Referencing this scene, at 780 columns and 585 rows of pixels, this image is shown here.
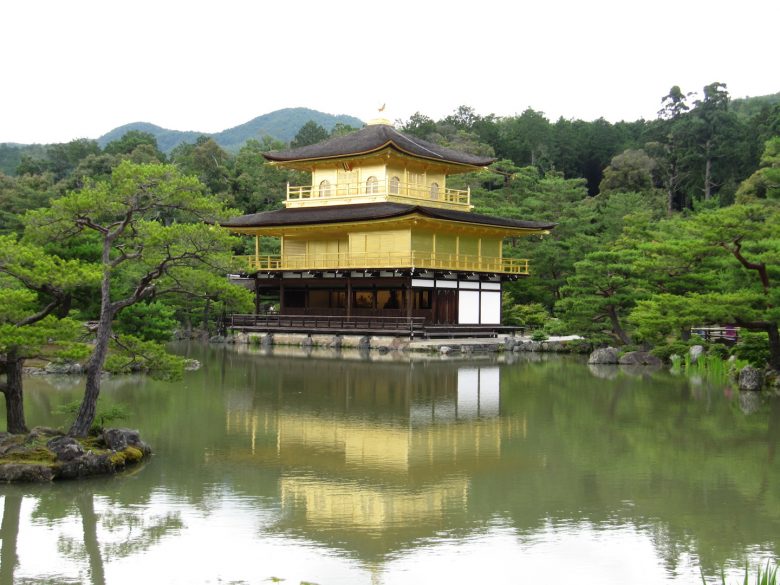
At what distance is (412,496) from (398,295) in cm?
2740

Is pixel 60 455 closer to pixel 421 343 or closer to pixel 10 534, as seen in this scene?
pixel 10 534

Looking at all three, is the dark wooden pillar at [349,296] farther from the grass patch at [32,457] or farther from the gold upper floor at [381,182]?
the grass patch at [32,457]

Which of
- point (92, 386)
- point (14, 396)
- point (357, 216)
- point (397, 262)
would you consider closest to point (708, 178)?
point (397, 262)

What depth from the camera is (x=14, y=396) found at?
1175 centimetres

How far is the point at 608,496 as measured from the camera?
33.9 ft

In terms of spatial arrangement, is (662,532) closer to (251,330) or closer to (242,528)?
(242,528)

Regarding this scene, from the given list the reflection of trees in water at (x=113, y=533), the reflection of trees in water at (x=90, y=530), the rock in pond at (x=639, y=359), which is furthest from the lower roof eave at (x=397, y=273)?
the reflection of trees in water at (x=113, y=533)

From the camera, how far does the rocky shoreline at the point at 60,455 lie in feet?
34.7

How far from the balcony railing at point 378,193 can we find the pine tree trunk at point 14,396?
91.2 feet

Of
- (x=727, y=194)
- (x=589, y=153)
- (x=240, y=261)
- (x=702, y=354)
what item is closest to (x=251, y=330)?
(x=702, y=354)

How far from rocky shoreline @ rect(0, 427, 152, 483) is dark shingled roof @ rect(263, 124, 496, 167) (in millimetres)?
26771

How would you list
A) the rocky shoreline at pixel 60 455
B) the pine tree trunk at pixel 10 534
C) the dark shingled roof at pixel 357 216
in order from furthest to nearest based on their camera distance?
the dark shingled roof at pixel 357 216 → the rocky shoreline at pixel 60 455 → the pine tree trunk at pixel 10 534

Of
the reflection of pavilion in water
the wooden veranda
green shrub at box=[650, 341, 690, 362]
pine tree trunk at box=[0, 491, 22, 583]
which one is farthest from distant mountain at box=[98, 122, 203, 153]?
pine tree trunk at box=[0, 491, 22, 583]

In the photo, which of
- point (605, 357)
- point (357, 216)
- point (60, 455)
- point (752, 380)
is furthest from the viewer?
point (357, 216)
